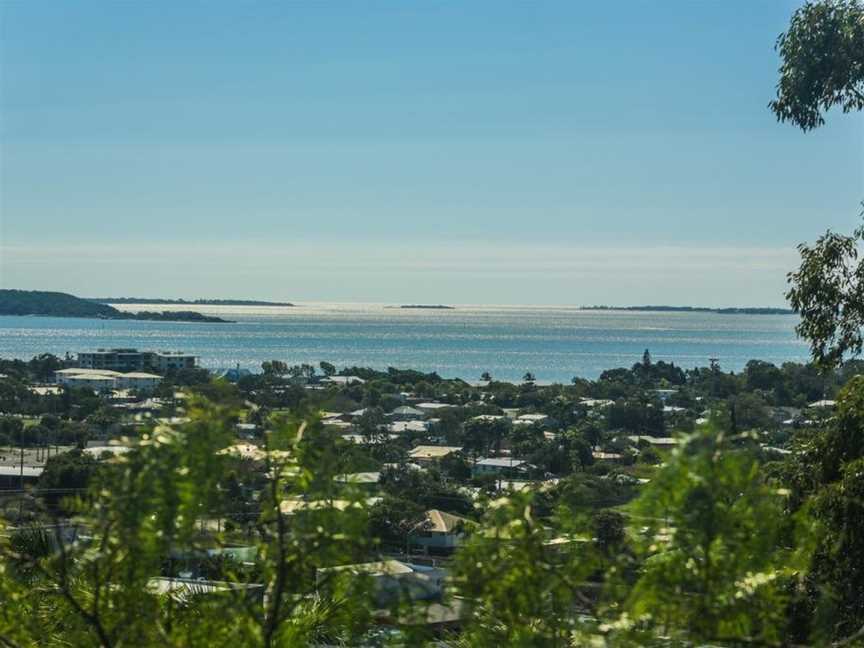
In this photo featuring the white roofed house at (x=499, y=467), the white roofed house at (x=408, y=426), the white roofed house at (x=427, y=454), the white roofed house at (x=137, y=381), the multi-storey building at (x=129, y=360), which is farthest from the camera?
the multi-storey building at (x=129, y=360)

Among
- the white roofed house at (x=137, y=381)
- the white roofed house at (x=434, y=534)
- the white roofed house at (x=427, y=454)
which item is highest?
the white roofed house at (x=434, y=534)

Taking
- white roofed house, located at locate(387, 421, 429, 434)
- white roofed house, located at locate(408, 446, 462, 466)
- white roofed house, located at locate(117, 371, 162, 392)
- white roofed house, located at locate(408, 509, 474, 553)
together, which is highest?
white roofed house, located at locate(408, 509, 474, 553)

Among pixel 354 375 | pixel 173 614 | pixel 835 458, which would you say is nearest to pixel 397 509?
pixel 835 458

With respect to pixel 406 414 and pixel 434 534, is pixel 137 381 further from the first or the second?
pixel 434 534

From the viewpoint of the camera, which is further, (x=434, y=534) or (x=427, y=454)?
(x=427, y=454)

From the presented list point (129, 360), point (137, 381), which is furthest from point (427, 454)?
point (129, 360)

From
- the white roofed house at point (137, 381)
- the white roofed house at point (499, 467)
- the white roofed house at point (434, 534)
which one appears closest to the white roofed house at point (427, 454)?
the white roofed house at point (499, 467)

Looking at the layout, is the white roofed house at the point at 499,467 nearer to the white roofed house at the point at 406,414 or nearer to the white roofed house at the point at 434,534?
the white roofed house at the point at 434,534

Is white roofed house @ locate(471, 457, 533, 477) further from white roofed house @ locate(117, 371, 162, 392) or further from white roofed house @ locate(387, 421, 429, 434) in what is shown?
white roofed house @ locate(117, 371, 162, 392)

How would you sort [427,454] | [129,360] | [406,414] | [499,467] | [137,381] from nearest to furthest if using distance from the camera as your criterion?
1. [499,467]
2. [427,454]
3. [406,414]
4. [137,381]
5. [129,360]

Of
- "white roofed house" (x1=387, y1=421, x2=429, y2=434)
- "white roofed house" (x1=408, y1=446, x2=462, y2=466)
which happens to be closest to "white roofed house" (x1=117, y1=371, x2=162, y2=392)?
"white roofed house" (x1=387, y1=421, x2=429, y2=434)

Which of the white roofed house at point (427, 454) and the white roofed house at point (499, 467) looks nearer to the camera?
the white roofed house at point (499, 467)
